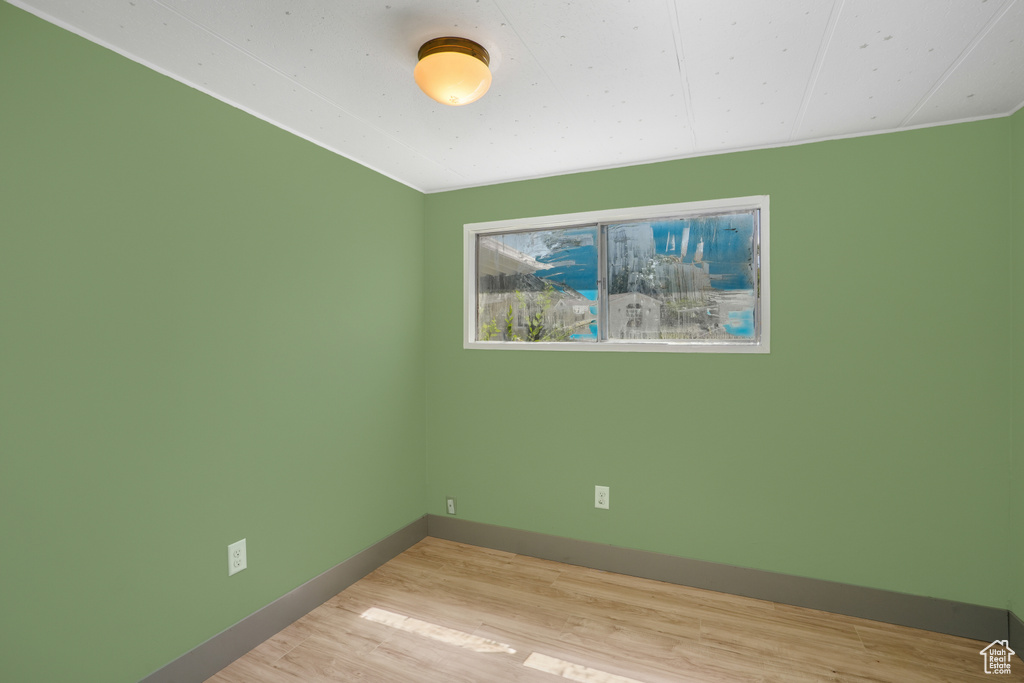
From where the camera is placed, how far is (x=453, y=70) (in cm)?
158

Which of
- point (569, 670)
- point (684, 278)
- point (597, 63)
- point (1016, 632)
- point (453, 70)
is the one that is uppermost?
point (597, 63)

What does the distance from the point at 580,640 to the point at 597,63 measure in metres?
2.37

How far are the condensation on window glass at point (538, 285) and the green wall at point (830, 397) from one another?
0.20 meters

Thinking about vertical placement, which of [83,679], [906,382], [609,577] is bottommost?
[609,577]

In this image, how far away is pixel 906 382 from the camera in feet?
7.53

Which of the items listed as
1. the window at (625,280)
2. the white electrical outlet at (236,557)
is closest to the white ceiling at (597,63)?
the window at (625,280)

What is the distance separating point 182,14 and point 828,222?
2.74 meters

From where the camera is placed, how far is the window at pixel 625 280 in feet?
8.75

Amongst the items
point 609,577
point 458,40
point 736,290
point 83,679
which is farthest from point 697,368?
point 83,679

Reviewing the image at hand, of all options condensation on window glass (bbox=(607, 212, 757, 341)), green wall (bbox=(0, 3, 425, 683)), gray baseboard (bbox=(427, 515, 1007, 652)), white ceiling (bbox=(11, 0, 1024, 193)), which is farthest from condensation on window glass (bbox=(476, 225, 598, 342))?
gray baseboard (bbox=(427, 515, 1007, 652))

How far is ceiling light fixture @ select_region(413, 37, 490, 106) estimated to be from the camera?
157cm

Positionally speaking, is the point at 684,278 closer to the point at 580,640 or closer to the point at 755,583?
the point at 755,583

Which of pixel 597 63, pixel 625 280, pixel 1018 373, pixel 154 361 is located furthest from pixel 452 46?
pixel 1018 373

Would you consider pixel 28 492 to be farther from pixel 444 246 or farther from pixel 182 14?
pixel 444 246
